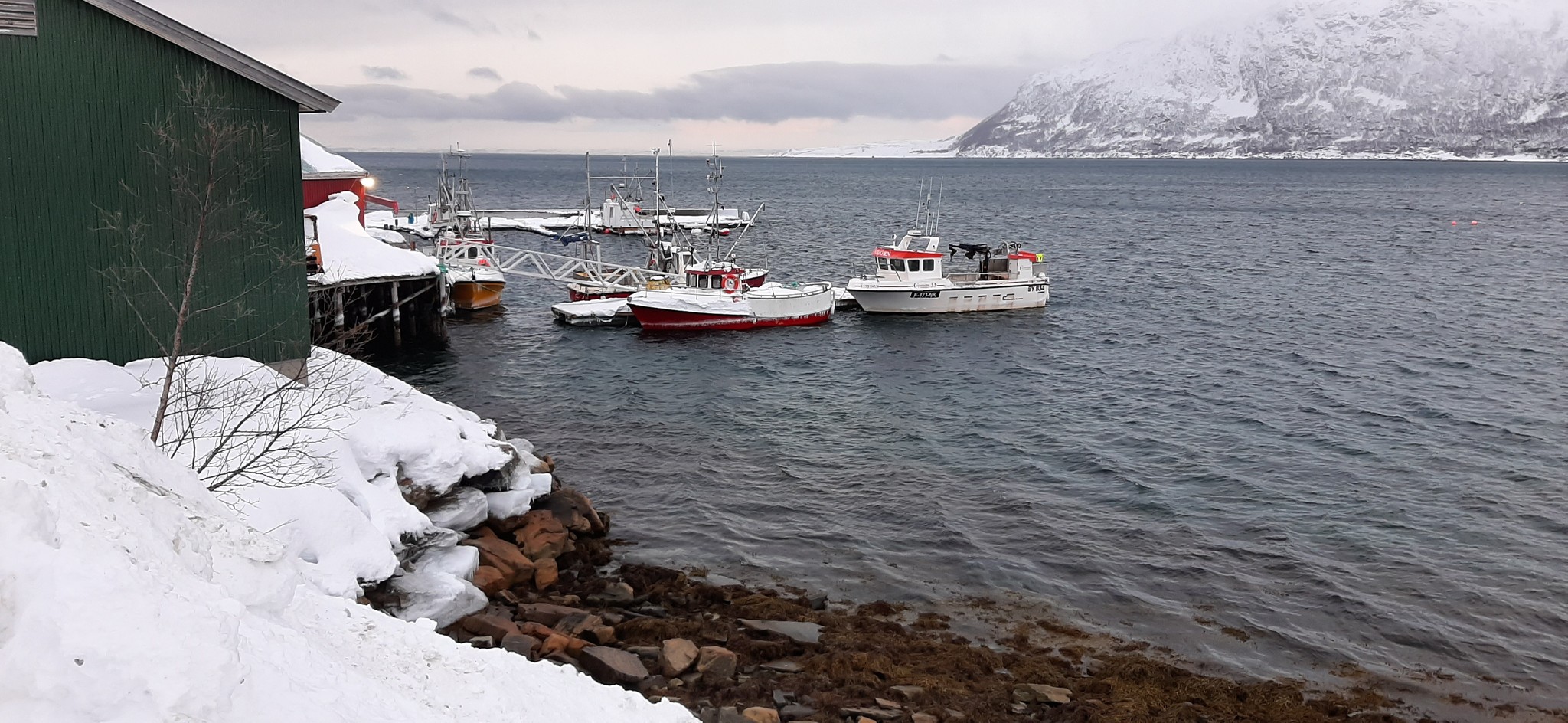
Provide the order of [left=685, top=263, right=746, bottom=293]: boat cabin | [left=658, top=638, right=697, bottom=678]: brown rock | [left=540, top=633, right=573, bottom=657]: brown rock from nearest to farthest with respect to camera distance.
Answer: [left=658, top=638, right=697, bottom=678]: brown rock, [left=540, top=633, right=573, bottom=657]: brown rock, [left=685, top=263, right=746, bottom=293]: boat cabin

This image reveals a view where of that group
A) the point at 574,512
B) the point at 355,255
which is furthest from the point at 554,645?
the point at 355,255

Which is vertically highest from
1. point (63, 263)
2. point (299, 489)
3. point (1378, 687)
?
point (63, 263)

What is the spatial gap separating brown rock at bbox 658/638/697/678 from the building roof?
10.8 m

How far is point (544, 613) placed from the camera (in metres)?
15.4

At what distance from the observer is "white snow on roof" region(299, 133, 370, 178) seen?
45.7m

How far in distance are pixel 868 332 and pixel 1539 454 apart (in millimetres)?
23345

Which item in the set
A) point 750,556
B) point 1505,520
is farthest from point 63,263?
point 1505,520

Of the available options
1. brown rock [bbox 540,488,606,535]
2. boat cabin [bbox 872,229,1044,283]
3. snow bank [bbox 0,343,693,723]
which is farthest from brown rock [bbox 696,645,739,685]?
boat cabin [bbox 872,229,1044,283]

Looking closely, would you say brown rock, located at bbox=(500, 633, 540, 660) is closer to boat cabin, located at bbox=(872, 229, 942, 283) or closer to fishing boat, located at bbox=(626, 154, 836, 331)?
fishing boat, located at bbox=(626, 154, 836, 331)

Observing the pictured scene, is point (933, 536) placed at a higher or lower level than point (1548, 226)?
lower

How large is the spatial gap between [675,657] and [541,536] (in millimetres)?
5433

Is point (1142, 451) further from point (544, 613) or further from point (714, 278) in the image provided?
point (714, 278)

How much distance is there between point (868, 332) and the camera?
44.2 m

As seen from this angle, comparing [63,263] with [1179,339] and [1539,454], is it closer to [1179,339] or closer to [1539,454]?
[1539,454]
